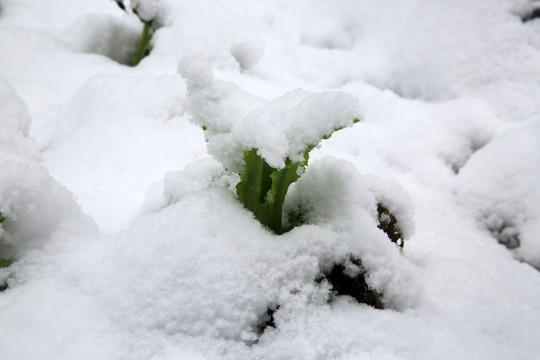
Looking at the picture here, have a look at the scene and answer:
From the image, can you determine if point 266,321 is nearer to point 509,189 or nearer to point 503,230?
point 503,230

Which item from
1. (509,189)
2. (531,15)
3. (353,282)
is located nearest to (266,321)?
(353,282)

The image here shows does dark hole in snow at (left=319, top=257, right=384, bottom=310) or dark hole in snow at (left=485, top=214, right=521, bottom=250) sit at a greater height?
dark hole in snow at (left=319, top=257, right=384, bottom=310)

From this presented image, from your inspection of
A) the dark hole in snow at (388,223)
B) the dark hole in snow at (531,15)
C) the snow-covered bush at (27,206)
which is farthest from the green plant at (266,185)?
the dark hole in snow at (531,15)

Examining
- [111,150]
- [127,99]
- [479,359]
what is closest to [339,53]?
[127,99]

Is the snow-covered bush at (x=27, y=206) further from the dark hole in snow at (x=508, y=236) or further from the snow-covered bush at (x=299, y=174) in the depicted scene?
the dark hole in snow at (x=508, y=236)

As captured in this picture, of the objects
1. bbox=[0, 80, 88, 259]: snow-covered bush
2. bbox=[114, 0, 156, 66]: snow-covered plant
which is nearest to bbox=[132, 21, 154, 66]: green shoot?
bbox=[114, 0, 156, 66]: snow-covered plant

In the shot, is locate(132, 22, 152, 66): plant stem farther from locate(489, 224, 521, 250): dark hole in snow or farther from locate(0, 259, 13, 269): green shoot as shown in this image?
locate(489, 224, 521, 250): dark hole in snow
